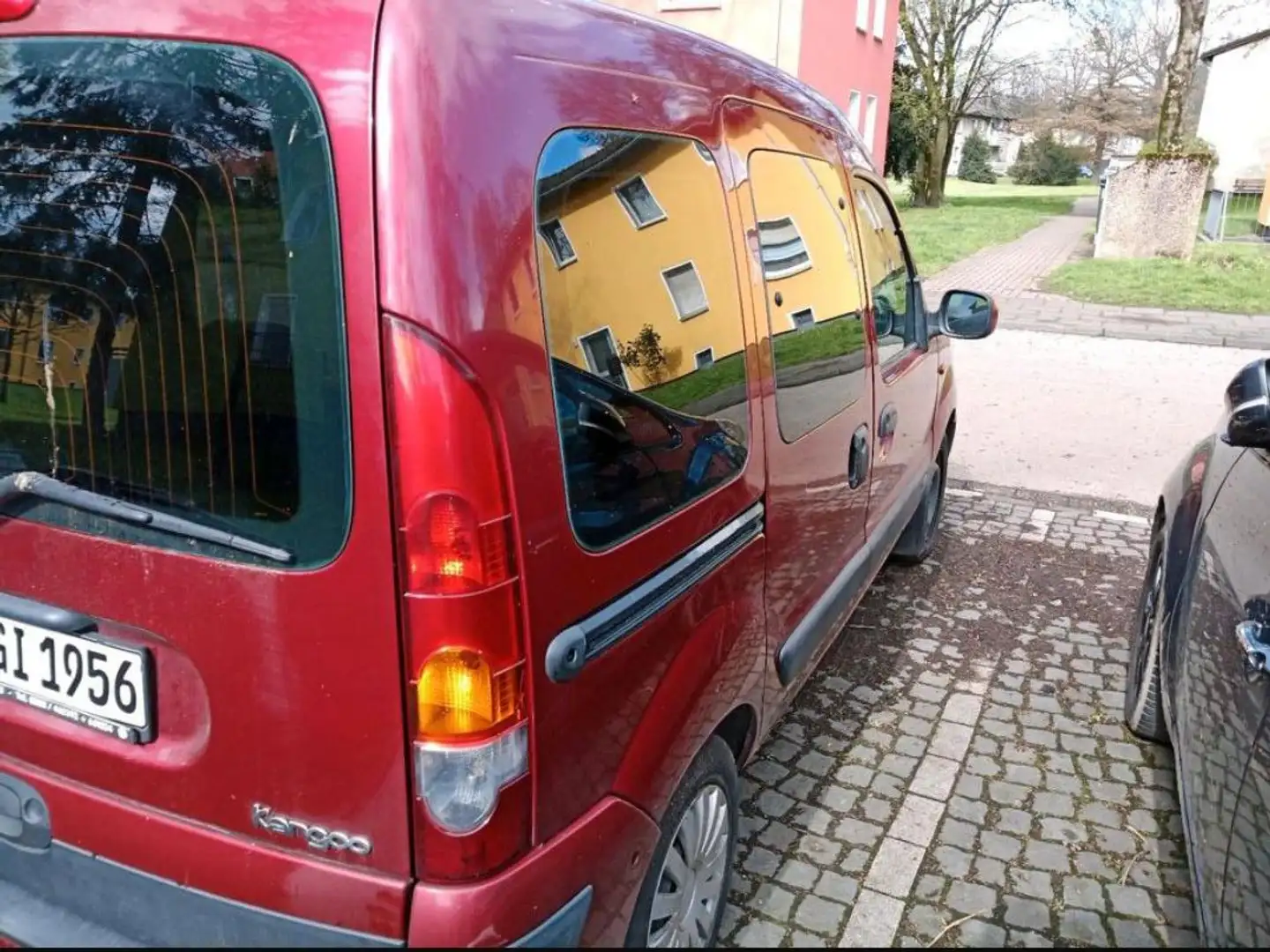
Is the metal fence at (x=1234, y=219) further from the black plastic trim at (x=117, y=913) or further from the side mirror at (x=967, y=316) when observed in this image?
the black plastic trim at (x=117, y=913)

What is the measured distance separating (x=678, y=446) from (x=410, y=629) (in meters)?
0.73

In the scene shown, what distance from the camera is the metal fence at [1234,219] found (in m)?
22.2

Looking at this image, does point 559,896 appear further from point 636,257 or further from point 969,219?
point 969,219

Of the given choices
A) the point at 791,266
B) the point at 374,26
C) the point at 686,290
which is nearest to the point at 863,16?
the point at 791,266

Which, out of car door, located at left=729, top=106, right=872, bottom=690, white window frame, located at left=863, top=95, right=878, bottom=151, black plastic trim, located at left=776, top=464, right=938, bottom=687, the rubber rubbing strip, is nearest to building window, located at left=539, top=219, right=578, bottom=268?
the rubber rubbing strip

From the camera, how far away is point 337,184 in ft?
4.78

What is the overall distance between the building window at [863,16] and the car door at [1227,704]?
26261mm

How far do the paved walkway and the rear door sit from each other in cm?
1112

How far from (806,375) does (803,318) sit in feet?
0.51

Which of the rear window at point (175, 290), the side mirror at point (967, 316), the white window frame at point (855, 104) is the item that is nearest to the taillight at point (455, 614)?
the rear window at point (175, 290)

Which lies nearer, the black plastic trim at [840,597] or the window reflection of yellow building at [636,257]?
the window reflection of yellow building at [636,257]

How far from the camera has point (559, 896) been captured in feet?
5.50

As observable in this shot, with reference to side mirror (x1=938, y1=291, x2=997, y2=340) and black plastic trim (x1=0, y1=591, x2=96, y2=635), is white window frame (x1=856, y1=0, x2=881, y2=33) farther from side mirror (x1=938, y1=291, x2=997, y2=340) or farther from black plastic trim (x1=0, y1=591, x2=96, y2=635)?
black plastic trim (x1=0, y1=591, x2=96, y2=635)

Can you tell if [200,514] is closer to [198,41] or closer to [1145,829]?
[198,41]
